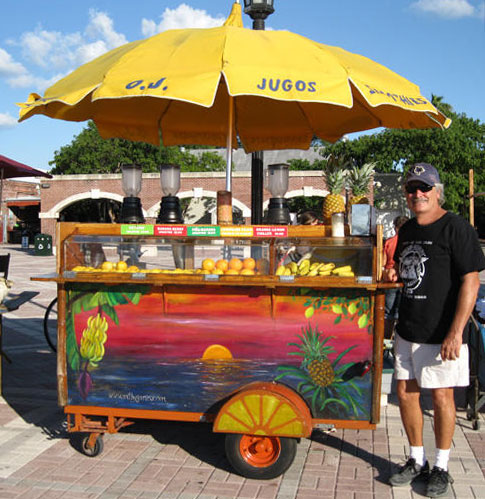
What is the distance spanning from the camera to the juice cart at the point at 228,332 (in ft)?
11.8

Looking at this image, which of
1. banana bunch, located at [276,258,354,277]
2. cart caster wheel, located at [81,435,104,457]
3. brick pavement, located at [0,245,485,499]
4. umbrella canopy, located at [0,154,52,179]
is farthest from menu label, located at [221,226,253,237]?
umbrella canopy, located at [0,154,52,179]

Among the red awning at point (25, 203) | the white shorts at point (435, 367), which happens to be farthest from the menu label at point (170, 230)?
the red awning at point (25, 203)

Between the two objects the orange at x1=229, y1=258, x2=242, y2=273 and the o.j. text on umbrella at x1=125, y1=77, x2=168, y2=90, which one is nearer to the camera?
the o.j. text on umbrella at x1=125, y1=77, x2=168, y2=90

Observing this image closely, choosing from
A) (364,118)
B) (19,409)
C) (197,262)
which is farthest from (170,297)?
(364,118)

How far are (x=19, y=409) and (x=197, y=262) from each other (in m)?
2.46

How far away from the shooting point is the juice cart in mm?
3604

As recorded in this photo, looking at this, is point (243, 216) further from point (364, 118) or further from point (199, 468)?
point (199, 468)

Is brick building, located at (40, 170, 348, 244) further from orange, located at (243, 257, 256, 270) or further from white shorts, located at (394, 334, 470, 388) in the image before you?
white shorts, located at (394, 334, 470, 388)

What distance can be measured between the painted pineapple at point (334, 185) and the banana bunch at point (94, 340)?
6.09ft

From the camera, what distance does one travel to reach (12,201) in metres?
44.5

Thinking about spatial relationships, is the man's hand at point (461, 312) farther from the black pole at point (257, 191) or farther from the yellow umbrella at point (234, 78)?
the black pole at point (257, 191)

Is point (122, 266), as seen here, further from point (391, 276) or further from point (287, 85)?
point (391, 276)

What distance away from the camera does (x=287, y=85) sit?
3.44 m

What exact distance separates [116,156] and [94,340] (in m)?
36.0
